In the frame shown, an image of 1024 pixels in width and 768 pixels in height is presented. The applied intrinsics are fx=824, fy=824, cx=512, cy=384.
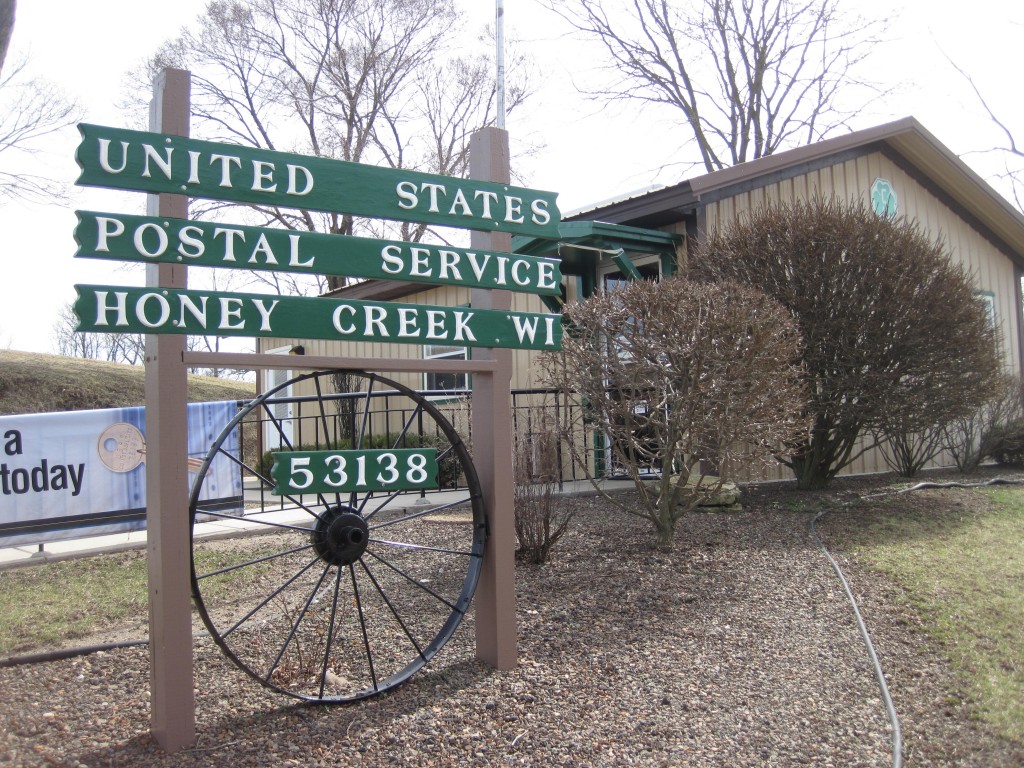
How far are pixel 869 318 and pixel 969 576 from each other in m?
3.02

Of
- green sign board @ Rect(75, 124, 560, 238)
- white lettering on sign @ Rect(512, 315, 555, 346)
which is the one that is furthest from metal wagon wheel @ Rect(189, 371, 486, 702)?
green sign board @ Rect(75, 124, 560, 238)

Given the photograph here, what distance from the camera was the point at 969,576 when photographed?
536 centimetres

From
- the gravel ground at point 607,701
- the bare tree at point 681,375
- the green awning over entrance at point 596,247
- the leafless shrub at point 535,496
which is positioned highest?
the green awning over entrance at point 596,247

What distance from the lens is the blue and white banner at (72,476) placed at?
21.1 ft

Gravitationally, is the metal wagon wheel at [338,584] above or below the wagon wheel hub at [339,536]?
below

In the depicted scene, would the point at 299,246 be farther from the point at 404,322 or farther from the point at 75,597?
the point at 75,597

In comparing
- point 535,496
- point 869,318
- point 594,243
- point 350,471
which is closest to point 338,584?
point 350,471

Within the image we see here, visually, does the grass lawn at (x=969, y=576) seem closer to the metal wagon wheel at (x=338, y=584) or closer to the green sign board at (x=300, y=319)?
the metal wagon wheel at (x=338, y=584)

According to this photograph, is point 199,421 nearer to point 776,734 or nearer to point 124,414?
point 124,414

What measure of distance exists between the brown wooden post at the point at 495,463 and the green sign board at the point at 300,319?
168 millimetres

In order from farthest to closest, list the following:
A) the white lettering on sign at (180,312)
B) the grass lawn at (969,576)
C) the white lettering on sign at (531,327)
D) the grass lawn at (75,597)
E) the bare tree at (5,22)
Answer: the grass lawn at (75,597)
the white lettering on sign at (531,327)
the grass lawn at (969,576)
the bare tree at (5,22)
the white lettering on sign at (180,312)

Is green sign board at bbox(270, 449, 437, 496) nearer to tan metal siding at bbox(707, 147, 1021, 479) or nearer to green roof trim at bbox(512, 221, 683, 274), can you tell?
green roof trim at bbox(512, 221, 683, 274)

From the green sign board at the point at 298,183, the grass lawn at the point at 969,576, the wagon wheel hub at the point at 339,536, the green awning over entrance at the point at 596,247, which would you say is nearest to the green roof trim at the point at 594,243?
the green awning over entrance at the point at 596,247

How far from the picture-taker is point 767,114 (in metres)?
23.5
